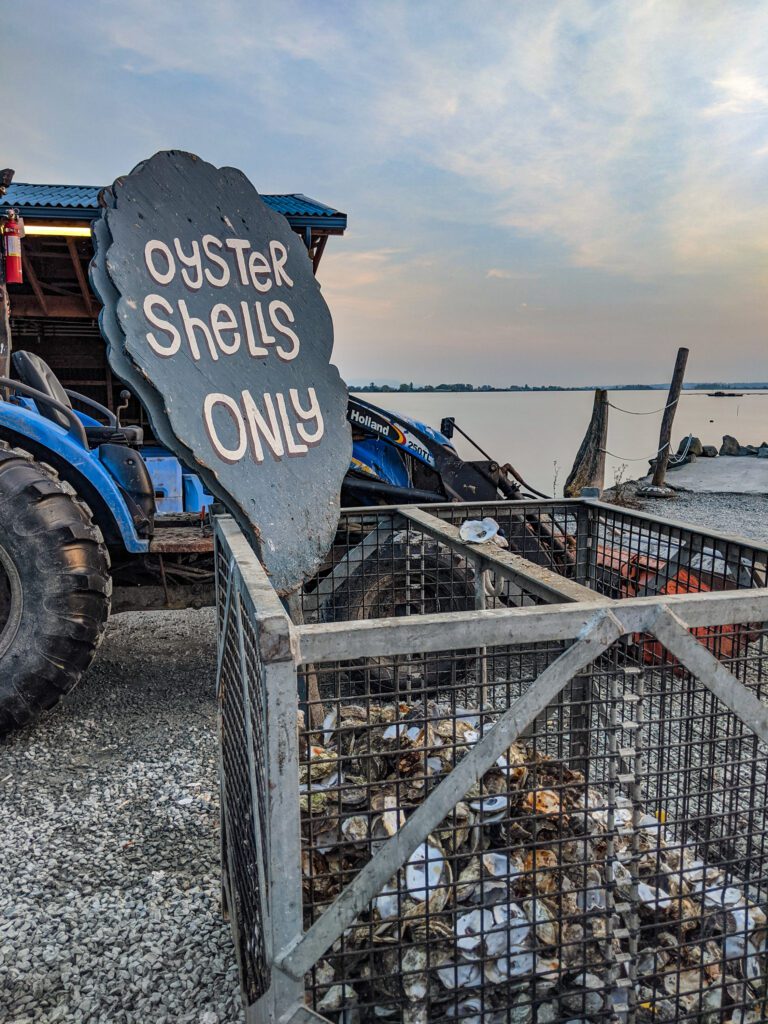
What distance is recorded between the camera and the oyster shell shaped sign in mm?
2174

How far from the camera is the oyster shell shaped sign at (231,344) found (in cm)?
217

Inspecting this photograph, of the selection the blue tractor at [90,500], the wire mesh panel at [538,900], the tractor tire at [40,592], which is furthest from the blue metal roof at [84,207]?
the wire mesh panel at [538,900]

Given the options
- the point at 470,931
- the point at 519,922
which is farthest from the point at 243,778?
the point at 519,922

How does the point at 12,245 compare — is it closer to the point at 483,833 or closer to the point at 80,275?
the point at 80,275

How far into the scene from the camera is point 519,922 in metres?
1.81

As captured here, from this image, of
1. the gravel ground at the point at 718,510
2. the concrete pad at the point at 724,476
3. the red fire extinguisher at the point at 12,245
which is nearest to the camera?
the red fire extinguisher at the point at 12,245

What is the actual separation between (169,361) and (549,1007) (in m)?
1.95

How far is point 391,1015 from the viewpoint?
1.82 meters

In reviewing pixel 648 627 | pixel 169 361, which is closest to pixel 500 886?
pixel 648 627

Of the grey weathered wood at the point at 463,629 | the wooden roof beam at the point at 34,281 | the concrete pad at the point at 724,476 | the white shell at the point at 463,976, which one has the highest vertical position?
the wooden roof beam at the point at 34,281

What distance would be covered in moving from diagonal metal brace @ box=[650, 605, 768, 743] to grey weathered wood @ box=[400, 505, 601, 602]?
143mm

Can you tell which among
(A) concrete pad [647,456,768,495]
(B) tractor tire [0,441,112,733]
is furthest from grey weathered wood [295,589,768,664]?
(A) concrete pad [647,456,768,495]

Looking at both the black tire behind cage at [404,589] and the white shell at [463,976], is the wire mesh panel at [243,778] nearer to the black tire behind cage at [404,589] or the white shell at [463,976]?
the white shell at [463,976]

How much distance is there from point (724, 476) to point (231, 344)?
53.5 ft
